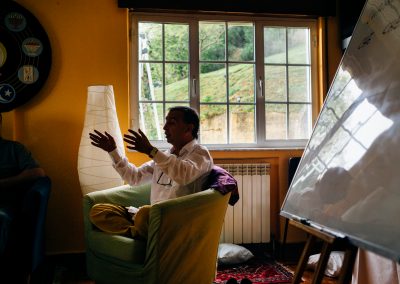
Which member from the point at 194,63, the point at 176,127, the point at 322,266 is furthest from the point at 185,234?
the point at 194,63

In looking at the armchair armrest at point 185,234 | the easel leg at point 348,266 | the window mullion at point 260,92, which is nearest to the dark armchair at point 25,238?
the armchair armrest at point 185,234

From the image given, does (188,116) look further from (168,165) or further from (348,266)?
(348,266)

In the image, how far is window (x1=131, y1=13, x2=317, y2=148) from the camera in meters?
3.14

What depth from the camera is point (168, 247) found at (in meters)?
1.84

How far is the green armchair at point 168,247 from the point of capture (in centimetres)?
182

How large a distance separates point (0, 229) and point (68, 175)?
95cm

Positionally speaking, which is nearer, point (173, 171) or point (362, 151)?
point (362, 151)

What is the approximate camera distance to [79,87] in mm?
2916

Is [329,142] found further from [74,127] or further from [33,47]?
[33,47]

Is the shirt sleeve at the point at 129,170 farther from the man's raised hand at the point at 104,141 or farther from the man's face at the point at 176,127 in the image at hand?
the man's face at the point at 176,127

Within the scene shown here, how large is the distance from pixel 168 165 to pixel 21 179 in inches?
41.2

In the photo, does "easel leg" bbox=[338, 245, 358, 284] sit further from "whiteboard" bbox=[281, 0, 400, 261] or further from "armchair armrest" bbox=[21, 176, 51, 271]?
"armchair armrest" bbox=[21, 176, 51, 271]

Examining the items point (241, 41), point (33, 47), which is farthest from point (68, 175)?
point (241, 41)

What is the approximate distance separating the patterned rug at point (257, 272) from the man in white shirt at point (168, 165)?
0.77 metres
